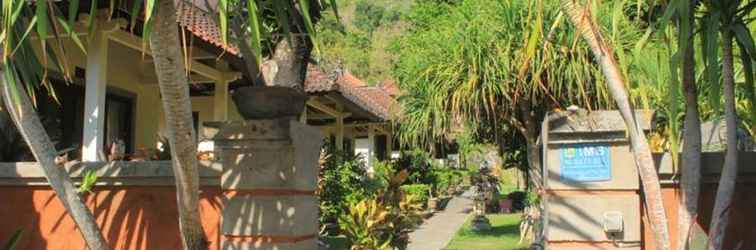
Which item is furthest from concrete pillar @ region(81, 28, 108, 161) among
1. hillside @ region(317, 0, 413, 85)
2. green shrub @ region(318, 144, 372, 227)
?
hillside @ region(317, 0, 413, 85)

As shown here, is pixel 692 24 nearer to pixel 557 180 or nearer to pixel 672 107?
pixel 672 107

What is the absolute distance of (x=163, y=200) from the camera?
517 cm

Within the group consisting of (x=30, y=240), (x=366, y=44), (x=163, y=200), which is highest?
(x=366, y=44)

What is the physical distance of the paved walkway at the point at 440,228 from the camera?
12.9 m

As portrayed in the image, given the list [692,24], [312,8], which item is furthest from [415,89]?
[692,24]

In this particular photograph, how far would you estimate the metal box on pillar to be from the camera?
4.76 m

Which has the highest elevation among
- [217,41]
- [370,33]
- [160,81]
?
[370,33]

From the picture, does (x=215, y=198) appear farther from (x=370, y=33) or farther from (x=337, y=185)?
(x=370, y=33)

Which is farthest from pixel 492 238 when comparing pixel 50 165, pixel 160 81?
pixel 160 81

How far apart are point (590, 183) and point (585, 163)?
0.45 feet

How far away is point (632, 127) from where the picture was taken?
423 cm

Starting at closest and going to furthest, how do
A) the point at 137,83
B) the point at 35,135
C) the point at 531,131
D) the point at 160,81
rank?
the point at 160,81 < the point at 35,135 < the point at 531,131 < the point at 137,83

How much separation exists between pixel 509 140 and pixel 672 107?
899 centimetres

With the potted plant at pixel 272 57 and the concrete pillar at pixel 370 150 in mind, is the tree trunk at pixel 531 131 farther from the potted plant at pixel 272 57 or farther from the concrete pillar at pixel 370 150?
the concrete pillar at pixel 370 150
